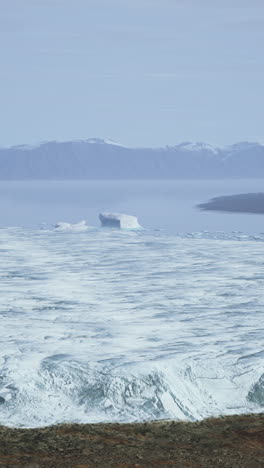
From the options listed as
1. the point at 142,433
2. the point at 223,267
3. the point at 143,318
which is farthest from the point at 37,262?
the point at 142,433

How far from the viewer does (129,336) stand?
9.27 m

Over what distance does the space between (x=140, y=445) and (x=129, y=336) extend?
315 centimetres

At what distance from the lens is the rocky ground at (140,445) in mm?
5742

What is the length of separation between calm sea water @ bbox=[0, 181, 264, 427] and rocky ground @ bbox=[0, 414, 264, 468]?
0.27m

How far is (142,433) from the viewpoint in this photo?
21.0 ft

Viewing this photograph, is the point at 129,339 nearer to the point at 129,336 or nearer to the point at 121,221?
the point at 129,336

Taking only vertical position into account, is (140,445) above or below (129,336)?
below

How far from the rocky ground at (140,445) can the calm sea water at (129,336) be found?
0.27 metres

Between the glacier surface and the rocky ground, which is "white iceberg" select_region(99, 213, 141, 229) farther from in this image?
the rocky ground

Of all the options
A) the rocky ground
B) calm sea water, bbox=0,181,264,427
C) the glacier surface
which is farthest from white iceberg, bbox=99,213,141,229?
the rocky ground

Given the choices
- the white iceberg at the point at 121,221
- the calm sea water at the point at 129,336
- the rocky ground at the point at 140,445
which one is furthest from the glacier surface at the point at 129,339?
the white iceberg at the point at 121,221

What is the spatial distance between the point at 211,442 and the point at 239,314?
175 inches

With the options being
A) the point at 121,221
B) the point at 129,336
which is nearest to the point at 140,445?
the point at 129,336

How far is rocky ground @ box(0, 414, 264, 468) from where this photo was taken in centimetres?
574
